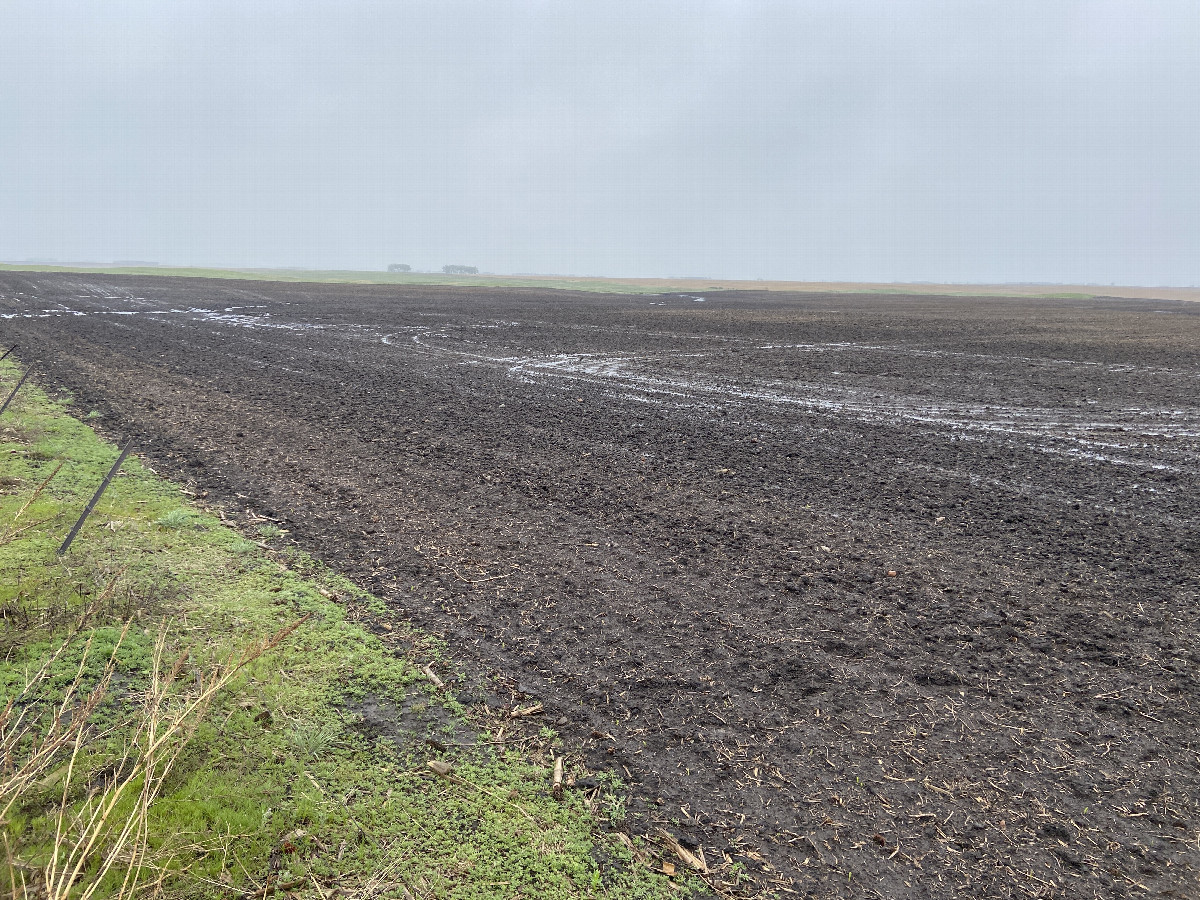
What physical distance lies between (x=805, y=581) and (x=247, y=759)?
392cm

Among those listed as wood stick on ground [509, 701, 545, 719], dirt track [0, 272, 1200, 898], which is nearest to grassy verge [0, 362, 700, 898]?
wood stick on ground [509, 701, 545, 719]

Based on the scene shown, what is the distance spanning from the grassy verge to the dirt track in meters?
0.42

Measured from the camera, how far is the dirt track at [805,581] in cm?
322

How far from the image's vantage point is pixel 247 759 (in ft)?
11.0

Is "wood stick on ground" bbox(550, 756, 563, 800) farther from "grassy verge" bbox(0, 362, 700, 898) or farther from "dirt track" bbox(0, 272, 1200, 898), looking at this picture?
"dirt track" bbox(0, 272, 1200, 898)

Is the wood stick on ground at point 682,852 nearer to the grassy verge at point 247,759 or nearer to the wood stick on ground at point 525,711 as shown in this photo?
the grassy verge at point 247,759

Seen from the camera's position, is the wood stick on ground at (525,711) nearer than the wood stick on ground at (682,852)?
No

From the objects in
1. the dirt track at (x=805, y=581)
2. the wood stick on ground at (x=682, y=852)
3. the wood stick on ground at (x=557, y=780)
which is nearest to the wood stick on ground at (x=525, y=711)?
the dirt track at (x=805, y=581)

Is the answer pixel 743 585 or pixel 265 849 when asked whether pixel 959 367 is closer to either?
pixel 743 585

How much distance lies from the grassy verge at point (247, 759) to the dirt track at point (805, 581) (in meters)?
0.42

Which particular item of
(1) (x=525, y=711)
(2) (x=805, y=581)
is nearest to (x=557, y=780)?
(1) (x=525, y=711)

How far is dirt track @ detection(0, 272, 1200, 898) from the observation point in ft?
10.6

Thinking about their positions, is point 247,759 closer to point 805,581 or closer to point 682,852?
point 682,852

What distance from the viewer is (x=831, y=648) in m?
4.57
